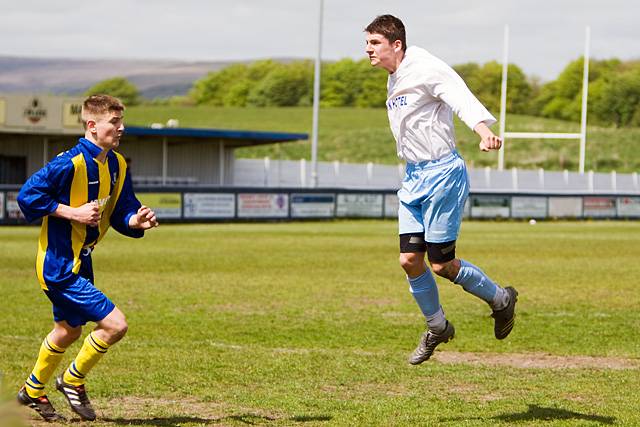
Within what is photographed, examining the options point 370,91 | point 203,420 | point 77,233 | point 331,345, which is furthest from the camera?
point 370,91

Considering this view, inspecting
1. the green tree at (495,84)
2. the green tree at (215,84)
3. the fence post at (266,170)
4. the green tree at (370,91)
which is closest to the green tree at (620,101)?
the green tree at (495,84)

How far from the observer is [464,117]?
6934 mm

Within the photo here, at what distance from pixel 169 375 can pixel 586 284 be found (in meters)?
11.0

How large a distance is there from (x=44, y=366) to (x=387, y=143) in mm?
96614

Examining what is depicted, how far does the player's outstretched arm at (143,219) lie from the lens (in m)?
6.69

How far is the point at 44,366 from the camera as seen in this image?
682 centimetres

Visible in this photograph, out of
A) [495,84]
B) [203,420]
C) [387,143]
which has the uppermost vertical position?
[495,84]

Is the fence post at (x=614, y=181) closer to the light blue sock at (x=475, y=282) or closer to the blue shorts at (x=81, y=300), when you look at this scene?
the light blue sock at (x=475, y=282)

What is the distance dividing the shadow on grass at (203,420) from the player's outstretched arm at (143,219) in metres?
1.20

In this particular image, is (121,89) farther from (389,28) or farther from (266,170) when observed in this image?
(389,28)

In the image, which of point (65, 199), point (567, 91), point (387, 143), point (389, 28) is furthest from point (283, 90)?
point (65, 199)

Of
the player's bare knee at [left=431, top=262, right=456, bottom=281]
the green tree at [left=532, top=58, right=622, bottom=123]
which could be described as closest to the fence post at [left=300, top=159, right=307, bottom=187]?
the player's bare knee at [left=431, top=262, right=456, bottom=281]

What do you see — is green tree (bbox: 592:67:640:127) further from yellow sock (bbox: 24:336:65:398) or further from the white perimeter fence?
→ yellow sock (bbox: 24:336:65:398)

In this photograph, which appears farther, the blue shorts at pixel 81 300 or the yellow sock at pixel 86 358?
the yellow sock at pixel 86 358
